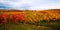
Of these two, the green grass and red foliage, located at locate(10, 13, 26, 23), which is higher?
red foliage, located at locate(10, 13, 26, 23)

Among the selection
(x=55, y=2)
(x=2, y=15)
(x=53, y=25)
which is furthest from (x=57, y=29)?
(x=2, y=15)

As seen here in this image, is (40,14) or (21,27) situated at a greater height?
(40,14)

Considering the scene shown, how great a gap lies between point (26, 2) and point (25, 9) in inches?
3.4

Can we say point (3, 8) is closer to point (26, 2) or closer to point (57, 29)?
point (26, 2)

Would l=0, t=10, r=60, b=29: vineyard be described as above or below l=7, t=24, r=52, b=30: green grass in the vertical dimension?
above

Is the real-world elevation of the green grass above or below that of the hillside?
below

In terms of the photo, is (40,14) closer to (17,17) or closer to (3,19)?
(17,17)

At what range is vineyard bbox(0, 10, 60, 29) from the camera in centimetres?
128

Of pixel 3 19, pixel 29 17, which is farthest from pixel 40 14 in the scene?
pixel 3 19

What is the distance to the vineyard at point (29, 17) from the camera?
1.28m

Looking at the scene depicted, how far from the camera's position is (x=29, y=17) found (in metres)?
1.29

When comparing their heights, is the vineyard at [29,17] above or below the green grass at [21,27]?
above

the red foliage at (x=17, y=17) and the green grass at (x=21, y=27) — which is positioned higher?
the red foliage at (x=17, y=17)

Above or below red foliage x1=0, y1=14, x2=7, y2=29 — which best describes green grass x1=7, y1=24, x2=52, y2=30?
below
